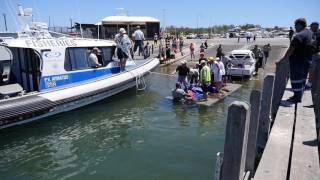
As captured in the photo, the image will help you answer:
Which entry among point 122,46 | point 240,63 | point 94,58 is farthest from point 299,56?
point 240,63

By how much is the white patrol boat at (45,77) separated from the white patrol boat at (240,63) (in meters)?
7.27

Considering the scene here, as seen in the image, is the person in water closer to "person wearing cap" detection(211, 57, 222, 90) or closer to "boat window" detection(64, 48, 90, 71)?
"person wearing cap" detection(211, 57, 222, 90)

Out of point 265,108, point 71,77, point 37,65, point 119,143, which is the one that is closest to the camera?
point 265,108

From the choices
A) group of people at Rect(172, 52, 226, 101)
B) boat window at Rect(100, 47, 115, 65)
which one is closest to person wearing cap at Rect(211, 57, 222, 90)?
group of people at Rect(172, 52, 226, 101)

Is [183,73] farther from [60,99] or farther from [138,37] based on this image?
[138,37]

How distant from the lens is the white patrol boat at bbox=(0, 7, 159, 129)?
33.8ft

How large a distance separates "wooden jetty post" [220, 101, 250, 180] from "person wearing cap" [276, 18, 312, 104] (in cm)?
387

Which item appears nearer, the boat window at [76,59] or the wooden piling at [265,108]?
the wooden piling at [265,108]

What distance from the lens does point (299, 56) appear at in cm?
671

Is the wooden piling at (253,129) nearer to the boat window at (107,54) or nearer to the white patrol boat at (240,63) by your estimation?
the boat window at (107,54)

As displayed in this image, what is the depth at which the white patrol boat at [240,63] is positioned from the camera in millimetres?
19156

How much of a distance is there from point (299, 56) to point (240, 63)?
42.9ft

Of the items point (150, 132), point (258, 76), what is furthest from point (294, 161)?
point (258, 76)

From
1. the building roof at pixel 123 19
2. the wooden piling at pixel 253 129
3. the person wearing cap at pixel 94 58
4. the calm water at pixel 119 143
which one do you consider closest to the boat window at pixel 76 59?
the person wearing cap at pixel 94 58
